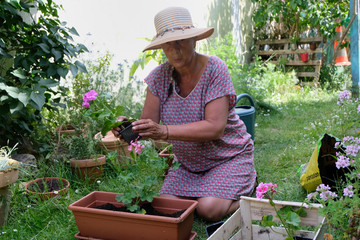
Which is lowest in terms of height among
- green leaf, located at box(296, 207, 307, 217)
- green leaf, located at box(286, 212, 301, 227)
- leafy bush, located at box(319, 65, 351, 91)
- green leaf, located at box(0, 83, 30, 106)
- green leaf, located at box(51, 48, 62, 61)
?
leafy bush, located at box(319, 65, 351, 91)

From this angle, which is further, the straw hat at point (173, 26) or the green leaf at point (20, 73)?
the green leaf at point (20, 73)

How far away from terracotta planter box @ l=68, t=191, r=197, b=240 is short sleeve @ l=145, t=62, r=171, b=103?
0.79 m

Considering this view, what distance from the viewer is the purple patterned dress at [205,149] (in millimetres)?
2555

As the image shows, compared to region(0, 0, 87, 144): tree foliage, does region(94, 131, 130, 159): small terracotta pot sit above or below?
below

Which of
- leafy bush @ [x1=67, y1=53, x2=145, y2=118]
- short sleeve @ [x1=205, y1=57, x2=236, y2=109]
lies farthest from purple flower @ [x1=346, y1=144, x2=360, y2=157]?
leafy bush @ [x1=67, y1=53, x2=145, y2=118]

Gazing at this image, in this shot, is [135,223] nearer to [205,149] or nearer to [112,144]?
[205,149]

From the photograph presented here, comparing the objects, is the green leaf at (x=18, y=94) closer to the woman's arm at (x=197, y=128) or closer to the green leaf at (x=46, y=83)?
the green leaf at (x=46, y=83)

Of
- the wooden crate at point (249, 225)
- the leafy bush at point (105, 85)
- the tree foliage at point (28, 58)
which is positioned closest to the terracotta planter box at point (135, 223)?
the wooden crate at point (249, 225)

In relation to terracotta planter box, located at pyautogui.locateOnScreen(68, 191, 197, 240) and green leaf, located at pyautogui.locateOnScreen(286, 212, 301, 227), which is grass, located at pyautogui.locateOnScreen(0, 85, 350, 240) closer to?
terracotta planter box, located at pyautogui.locateOnScreen(68, 191, 197, 240)

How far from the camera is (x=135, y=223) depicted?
2021 millimetres

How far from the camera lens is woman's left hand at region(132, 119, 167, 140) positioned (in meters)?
2.15

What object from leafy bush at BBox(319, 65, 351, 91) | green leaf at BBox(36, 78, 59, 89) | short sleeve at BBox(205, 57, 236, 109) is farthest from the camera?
leafy bush at BBox(319, 65, 351, 91)

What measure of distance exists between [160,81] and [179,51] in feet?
1.16

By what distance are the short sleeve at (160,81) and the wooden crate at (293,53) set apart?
5605 mm
